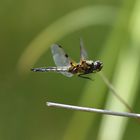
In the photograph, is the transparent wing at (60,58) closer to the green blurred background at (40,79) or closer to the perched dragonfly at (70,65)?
the perched dragonfly at (70,65)

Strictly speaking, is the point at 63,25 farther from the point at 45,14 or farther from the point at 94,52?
the point at 45,14

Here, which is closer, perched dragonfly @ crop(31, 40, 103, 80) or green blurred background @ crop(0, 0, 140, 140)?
perched dragonfly @ crop(31, 40, 103, 80)

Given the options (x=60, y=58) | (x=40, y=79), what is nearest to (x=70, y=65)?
(x=60, y=58)

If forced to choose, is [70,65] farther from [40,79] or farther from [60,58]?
[40,79]

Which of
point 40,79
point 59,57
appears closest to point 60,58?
point 59,57

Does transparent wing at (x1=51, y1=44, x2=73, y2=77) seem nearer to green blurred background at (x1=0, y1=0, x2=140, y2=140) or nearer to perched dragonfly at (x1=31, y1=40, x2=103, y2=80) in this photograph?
perched dragonfly at (x1=31, y1=40, x2=103, y2=80)

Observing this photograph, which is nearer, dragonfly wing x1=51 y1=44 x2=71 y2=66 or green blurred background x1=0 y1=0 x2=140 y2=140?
dragonfly wing x1=51 y1=44 x2=71 y2=66

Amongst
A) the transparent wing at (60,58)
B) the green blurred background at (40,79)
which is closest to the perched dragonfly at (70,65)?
the transparent wing at (60,58)

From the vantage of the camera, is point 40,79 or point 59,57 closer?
point 59,57

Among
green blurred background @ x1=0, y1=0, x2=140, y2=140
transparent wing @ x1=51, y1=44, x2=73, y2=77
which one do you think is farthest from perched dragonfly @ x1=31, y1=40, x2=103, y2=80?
green blurred background @ x1=0, y1=0, x2=140, y2=140

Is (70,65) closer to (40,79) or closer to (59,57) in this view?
(59,57)

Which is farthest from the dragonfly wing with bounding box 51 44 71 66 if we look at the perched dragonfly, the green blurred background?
the green blurred background
